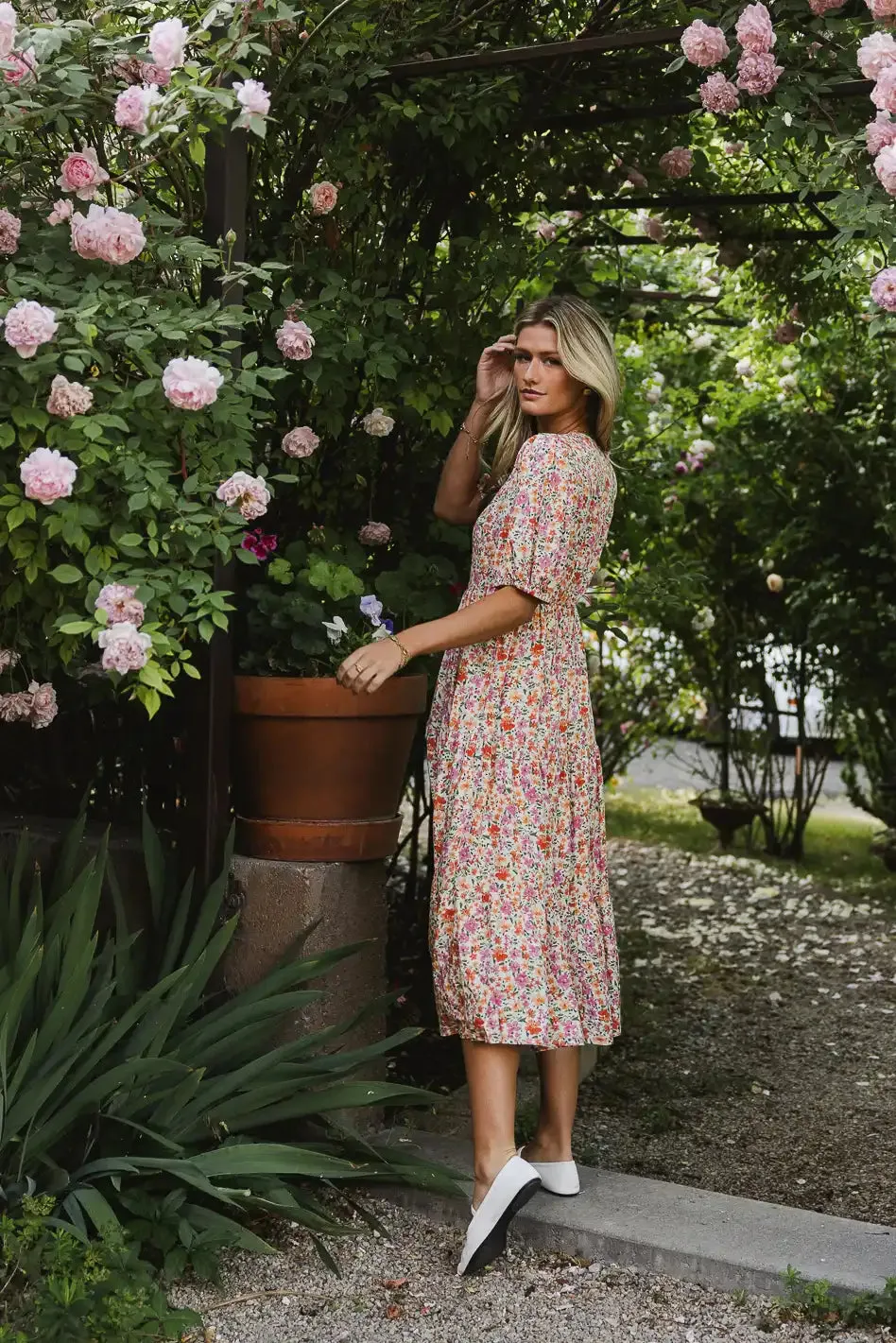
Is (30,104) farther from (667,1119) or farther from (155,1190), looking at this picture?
(667,1119)

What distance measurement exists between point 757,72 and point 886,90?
35 cm

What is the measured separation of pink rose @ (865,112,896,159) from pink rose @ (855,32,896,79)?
7cm

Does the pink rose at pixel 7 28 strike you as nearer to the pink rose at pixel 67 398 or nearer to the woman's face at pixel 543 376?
the pink rose at pixel 67 398

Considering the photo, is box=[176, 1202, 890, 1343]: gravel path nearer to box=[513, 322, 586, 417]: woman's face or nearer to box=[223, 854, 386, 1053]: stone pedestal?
box=[223, 854, 386, 1053]: stone pedestal

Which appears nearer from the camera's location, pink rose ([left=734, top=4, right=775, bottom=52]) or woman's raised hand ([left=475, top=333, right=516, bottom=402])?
pink rose ([left=734, top=4, right=775, bottom=52])

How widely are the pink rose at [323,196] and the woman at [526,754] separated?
503 mm

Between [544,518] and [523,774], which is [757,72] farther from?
[523,774]

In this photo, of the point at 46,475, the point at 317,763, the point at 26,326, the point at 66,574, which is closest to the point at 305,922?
the point at 317,763

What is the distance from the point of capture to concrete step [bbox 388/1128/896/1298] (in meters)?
2.58

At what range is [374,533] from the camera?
11.2 feet

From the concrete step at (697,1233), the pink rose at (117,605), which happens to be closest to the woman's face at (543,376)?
the pink rose at (117,605)

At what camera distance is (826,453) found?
6.40 m

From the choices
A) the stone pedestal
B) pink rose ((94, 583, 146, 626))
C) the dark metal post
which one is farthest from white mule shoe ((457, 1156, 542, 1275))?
pink rose ((94, 583, 146, 626))

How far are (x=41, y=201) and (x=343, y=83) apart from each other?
2.29 ft
